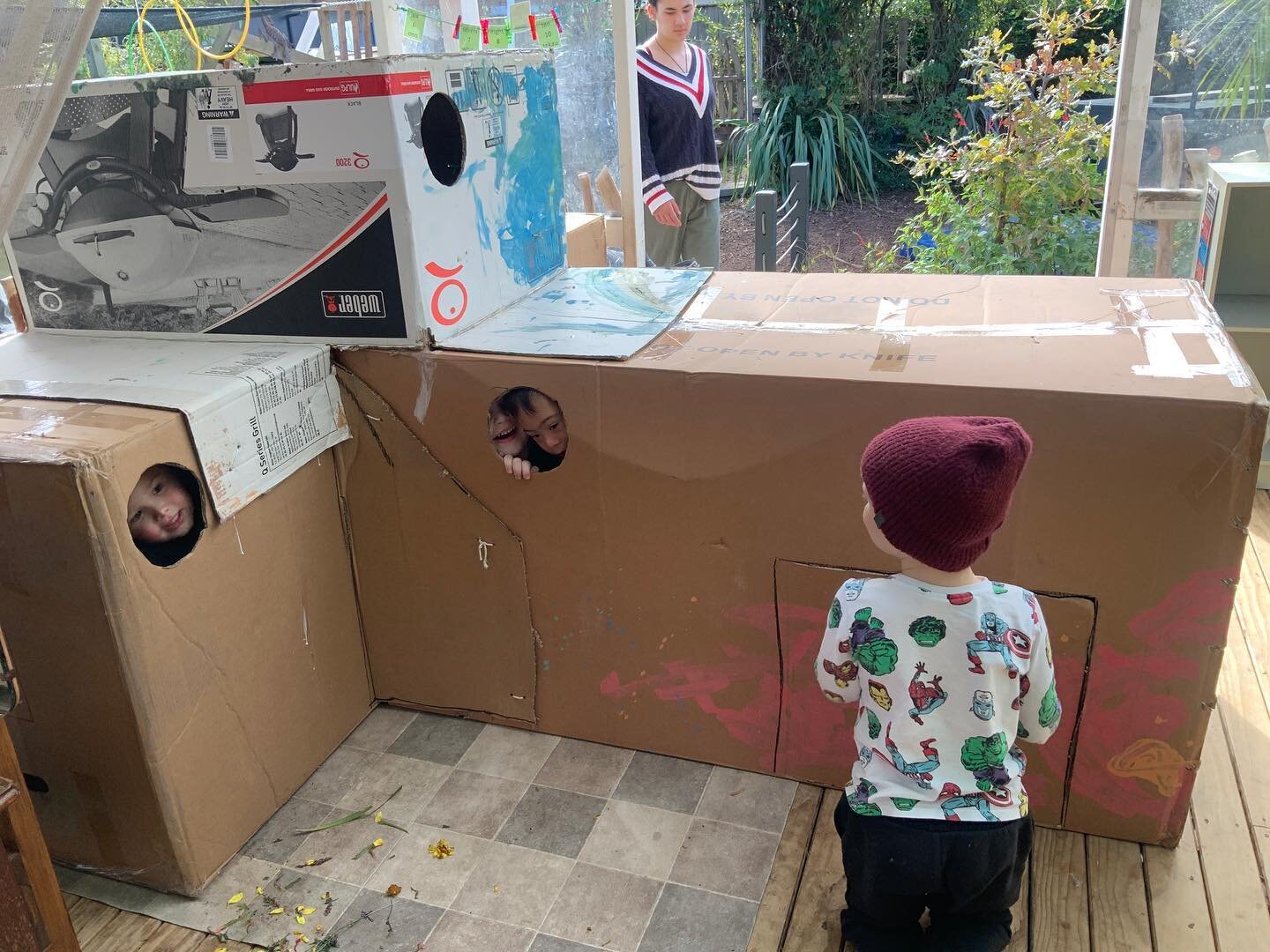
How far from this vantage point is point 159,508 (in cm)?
140

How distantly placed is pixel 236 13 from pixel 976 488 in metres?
2.43

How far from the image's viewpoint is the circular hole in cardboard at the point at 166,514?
138 centimetres

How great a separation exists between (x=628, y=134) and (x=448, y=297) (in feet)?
5.99

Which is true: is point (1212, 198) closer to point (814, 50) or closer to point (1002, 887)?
point (1002, 887)

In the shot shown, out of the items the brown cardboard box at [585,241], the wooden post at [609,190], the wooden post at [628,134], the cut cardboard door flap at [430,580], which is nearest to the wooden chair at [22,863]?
the cut cardboard door flap at [430,580]

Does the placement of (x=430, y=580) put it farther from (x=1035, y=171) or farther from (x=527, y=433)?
(x=1035, y=171)

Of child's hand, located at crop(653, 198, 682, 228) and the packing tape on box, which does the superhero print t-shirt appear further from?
child's hand, located at crop(653, 198, 682, 228)

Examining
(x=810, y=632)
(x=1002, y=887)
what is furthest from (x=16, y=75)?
(x=1002, y=887)

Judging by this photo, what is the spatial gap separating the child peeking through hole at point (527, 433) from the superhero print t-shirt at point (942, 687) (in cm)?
57

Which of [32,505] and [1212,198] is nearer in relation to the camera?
[32,505]

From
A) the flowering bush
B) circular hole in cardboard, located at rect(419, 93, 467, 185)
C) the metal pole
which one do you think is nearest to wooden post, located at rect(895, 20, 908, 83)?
the metal pole

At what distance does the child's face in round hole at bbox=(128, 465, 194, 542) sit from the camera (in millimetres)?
1373

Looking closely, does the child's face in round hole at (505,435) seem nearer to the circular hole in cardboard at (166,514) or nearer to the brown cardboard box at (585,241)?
the circular hole in cardboard at (166,514)

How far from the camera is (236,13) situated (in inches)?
103
